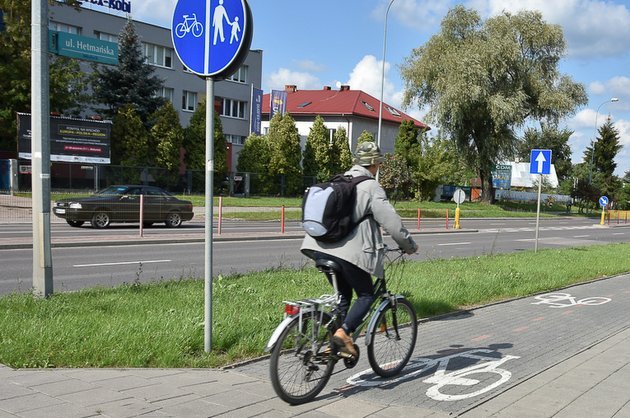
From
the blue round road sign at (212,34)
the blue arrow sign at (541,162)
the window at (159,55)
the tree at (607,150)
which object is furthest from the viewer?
the tree at (607,150)

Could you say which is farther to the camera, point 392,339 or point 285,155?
point 285,155

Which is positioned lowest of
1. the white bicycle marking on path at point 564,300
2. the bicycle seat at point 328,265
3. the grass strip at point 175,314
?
the white bicycle marking on path at point 564,300

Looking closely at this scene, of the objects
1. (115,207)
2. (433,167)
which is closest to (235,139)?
(433,167)

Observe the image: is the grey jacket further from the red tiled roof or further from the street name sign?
the red tiled roof

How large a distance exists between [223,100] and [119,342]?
4973 cm

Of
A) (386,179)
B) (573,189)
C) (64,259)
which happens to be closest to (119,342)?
(64,259)

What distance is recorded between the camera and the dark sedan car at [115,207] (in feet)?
66.3

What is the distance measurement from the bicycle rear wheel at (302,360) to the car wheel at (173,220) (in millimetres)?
18835

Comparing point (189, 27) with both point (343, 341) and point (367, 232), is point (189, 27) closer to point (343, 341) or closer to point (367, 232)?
point (367, 232)

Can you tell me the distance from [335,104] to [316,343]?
63076mm

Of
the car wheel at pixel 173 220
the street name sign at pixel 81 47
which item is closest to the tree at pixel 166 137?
the car wheel at pixel 173 220

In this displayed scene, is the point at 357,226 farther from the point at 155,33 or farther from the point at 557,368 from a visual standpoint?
the point at 155,33

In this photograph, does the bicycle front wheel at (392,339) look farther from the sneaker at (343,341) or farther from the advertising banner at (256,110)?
the advertising banner at (256,110)

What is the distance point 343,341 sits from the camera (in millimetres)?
4273
